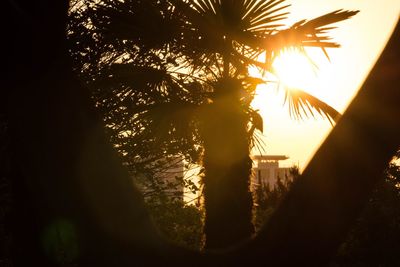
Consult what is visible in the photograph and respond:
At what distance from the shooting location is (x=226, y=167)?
6.30m

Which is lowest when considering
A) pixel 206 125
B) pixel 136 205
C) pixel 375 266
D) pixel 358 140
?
pixel 375 266

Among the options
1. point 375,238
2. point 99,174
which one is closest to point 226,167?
point 99,174

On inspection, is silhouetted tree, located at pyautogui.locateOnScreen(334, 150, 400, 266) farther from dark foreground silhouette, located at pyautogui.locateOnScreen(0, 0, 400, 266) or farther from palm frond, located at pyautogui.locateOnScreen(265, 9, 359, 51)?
dark foreground silhouette, located at pyautogui.locateOnScreen(0, 0, 400, 266)

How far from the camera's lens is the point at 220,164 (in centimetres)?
633

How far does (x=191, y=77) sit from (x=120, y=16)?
184 centimetres

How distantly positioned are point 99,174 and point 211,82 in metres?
5.24

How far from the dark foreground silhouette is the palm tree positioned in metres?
3.74

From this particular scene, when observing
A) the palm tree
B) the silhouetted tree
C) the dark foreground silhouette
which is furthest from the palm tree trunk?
the silhouetted tree

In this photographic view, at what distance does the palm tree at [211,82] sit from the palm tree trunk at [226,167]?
0.6 inches

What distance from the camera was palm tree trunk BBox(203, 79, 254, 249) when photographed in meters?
6.04

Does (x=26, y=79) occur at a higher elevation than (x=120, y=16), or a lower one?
lower

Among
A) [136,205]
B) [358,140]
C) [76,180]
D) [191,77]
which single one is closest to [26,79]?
[76,180]

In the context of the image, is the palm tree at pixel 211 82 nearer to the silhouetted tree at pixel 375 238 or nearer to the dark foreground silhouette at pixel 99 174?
the dark foreground silhouette at pixel 99 174

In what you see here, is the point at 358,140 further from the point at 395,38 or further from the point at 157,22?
the point at 157,22
